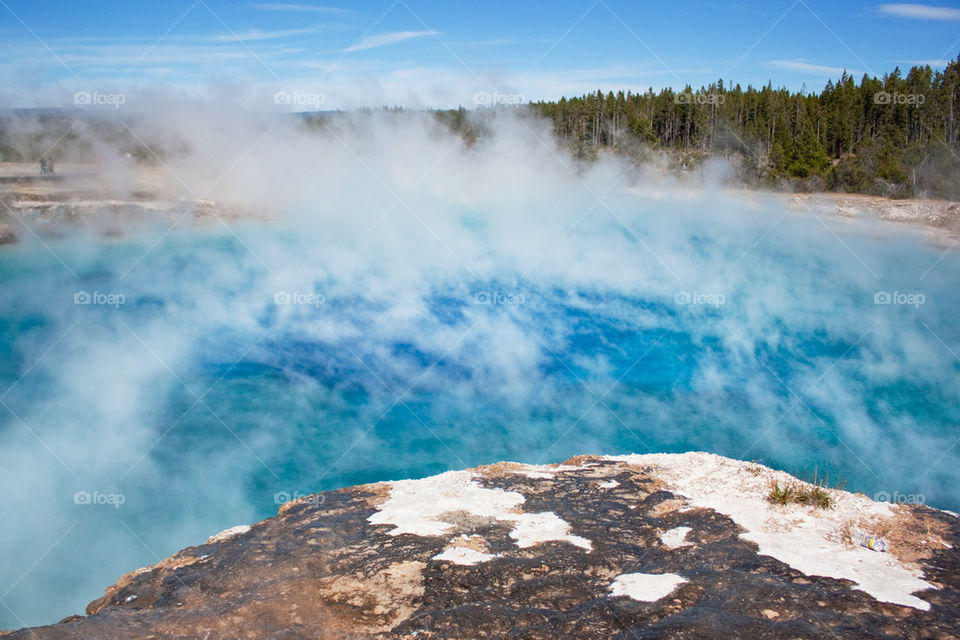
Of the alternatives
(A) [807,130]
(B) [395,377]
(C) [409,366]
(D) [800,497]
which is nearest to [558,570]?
(D) [800,497]

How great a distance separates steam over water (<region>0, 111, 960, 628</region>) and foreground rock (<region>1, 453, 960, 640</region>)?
2274mm

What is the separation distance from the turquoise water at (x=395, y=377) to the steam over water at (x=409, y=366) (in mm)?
44

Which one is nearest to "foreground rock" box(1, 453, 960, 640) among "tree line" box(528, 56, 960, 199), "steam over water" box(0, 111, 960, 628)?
"steam over water" box(0, 111, 960, 628)

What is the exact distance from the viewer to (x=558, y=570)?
198 inches

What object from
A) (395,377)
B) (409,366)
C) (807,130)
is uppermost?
(807,130)

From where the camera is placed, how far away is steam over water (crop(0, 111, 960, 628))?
27.9 ft

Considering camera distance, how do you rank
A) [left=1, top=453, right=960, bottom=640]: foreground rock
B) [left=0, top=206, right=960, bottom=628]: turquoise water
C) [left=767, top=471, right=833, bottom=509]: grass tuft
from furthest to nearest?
[left=0, top=206, right=960, bottom=628]: turquoise water
[left=767, top=471, right=833, bottom=509]: grass tuft
[left=1, top=453, right=960, bottom=640]: foreground rock

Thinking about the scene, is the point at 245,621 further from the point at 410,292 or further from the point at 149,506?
the point at 410,292

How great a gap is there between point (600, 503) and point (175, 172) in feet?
64.8

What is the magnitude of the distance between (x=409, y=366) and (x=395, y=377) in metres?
0.43

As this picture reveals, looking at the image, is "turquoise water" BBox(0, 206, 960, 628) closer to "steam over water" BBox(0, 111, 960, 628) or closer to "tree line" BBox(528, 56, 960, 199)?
"steam over water" BBox(0, 111, 960, 628)

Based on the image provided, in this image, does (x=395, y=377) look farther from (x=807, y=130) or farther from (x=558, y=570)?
(x=807, y=130)

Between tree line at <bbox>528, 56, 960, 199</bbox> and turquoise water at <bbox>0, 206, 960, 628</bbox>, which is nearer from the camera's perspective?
turquoise water at <bbox>0, 206, 960, 628</bbox>

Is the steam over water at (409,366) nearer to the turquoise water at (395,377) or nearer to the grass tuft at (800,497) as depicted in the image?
the turquoise water at (395,377)
